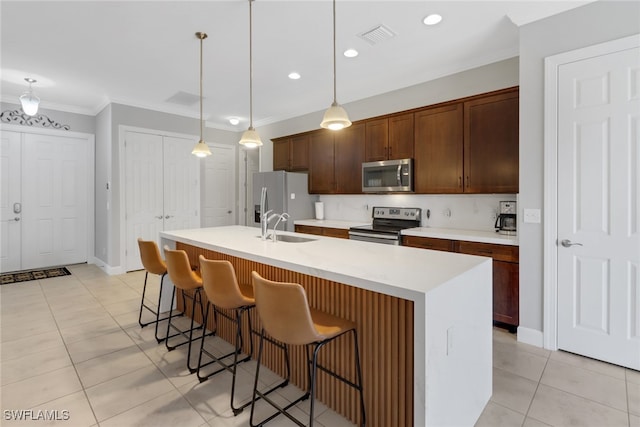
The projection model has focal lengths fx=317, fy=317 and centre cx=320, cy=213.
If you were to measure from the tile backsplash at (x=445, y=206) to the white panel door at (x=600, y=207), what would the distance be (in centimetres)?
94

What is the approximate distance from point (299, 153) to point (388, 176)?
189cm

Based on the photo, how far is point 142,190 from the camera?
533 centimetres

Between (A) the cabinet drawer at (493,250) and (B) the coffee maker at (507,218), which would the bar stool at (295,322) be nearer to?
(A) the cabinet drawer at (493,250)

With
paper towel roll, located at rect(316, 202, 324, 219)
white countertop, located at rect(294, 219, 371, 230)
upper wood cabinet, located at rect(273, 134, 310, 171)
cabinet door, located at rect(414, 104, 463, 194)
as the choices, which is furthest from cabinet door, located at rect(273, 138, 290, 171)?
cabinet door, located at rect(414, 104, 463, 194)

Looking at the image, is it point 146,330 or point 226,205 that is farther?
point 226,205

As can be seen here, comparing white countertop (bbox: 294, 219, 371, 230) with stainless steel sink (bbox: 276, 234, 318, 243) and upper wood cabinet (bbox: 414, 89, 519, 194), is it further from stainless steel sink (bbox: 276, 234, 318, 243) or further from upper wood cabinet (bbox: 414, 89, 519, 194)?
stainless steel sink (bbox: 276, 234, 318, 243)

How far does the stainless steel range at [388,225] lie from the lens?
3.75 metres

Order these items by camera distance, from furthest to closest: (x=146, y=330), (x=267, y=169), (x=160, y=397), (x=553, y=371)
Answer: (x=267, y=169) < (x=146, y=330) < (x=553, y=371) < (x=160, y=397)

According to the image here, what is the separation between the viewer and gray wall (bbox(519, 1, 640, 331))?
2486 millimetres

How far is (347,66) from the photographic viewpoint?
380 centimetres

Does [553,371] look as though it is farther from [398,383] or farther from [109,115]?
[109,115]

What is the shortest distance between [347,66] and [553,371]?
3540 millimetres

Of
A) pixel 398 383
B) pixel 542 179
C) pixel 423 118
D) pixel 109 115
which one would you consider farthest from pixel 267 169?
pixel 398 383

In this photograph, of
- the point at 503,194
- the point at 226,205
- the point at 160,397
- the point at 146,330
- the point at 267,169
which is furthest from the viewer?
the point at 226,205
